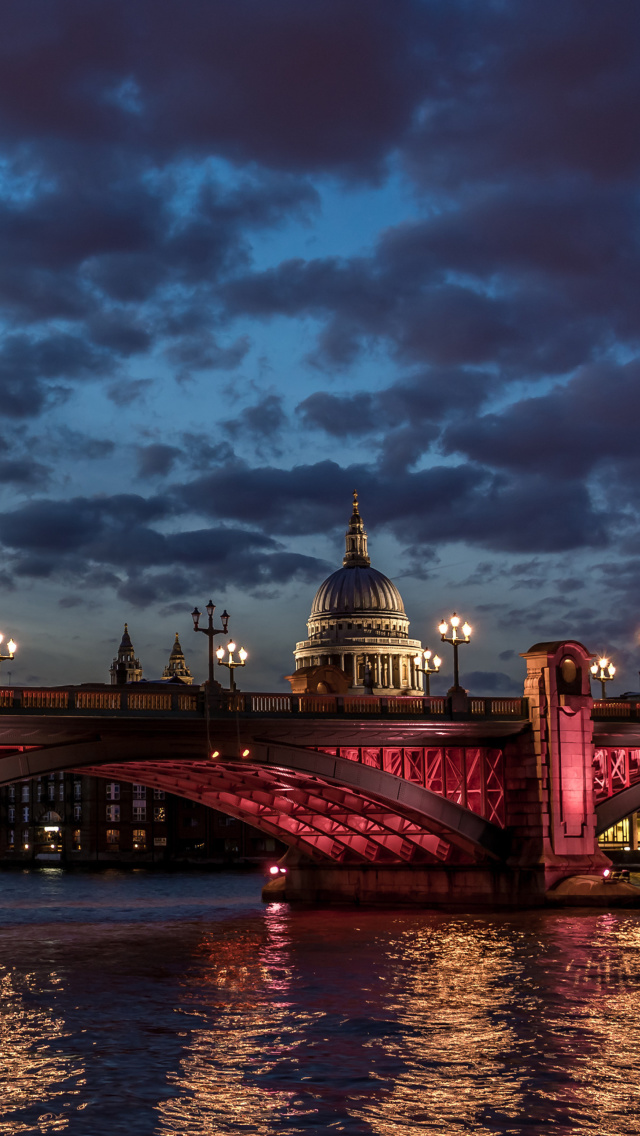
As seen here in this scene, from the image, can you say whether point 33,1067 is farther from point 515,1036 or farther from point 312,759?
point 312,759

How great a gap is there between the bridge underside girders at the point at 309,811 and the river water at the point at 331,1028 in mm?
5646

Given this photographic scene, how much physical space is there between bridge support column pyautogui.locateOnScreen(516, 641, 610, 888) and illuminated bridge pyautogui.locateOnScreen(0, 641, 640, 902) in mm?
71

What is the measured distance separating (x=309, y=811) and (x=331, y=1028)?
118 feet

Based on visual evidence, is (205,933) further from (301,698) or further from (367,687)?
(367,687)

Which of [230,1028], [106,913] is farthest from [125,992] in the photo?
[106,913]

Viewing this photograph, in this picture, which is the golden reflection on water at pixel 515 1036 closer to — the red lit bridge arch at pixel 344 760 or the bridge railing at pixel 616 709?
the red lit bridge arch at pixel 344 760

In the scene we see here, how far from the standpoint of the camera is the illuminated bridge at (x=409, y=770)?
5872 centimetres

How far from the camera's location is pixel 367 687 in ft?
446

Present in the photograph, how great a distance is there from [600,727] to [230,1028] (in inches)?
1532

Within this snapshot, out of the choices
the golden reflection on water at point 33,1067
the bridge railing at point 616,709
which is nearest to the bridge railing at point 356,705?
the bridge railing at point 616,709

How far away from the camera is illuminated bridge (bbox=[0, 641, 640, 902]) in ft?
193

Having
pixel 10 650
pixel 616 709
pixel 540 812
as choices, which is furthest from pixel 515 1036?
pixel 616 709

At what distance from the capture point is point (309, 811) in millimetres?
69500

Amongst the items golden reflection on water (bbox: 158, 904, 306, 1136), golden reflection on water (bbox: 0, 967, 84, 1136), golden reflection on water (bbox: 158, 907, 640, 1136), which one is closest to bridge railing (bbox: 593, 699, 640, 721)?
golden reflection on water (bbox: 158, 907, 640, 1136)
